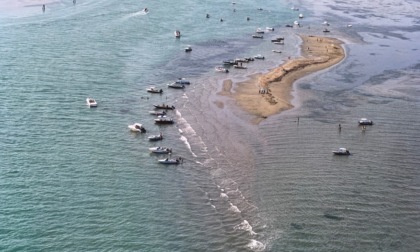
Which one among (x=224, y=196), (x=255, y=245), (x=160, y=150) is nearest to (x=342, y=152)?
(x=224, y=196)

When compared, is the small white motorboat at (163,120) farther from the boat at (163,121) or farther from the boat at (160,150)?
the boat at (160,150)

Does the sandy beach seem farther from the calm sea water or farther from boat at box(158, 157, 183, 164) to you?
boat at box(158, 157, 183, 164)

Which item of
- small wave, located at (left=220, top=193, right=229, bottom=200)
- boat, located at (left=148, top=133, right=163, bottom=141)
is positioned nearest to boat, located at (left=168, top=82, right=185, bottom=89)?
boat, located at (left=148, top=133, right=163, bottom=141)

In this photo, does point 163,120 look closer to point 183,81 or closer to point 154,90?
point 154,90

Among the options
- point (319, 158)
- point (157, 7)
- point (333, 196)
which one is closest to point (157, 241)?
point (333, 196)

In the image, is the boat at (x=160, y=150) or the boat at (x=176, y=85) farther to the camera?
the boat at (x=176, y=85)

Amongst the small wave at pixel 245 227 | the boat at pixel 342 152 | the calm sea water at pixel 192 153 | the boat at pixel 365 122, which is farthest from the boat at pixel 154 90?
the small wave at pixel 245 227

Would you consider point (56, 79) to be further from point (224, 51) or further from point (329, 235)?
point (329, 235)
